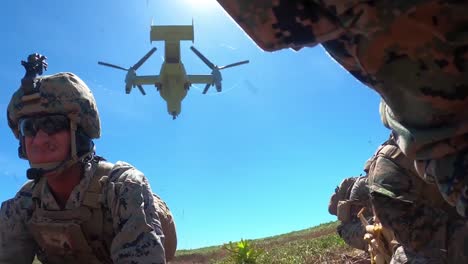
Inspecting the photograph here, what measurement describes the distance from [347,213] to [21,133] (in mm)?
3931

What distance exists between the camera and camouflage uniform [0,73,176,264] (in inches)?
152

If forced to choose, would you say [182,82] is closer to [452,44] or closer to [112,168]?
[112,168]

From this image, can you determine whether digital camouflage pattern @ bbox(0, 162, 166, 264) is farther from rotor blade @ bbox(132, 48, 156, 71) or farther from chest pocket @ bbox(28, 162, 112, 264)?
rotor blade @ bbox(132, 48, 156, 71)

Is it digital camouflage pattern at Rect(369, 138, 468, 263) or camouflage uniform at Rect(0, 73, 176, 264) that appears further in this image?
camouflage uniform at Rect(0, 73, 176, 264)

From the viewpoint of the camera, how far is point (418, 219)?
3395 millimetres

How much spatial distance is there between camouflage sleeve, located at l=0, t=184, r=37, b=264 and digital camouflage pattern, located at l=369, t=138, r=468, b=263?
2537 mm

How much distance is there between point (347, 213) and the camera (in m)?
6.66

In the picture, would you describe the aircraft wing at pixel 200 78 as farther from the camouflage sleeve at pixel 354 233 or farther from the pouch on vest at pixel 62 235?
the pouch on vest at pixel 62 235

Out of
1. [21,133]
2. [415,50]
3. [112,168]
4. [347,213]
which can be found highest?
[415,50]

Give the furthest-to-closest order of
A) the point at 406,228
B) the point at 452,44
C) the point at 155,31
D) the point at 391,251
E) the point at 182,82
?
the point at 155,31 → the point at 182,82 → the point at 391,251 → the point at 406,228 → the point at 452,44

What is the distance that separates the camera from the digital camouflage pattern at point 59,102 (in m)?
4.19

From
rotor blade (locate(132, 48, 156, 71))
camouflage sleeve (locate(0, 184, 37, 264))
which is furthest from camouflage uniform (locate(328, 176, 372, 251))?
rotor blade (locate(132, 48, 156, 71))

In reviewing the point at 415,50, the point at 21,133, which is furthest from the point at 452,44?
the point at 21,133

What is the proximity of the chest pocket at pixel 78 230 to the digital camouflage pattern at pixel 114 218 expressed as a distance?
0.03m
